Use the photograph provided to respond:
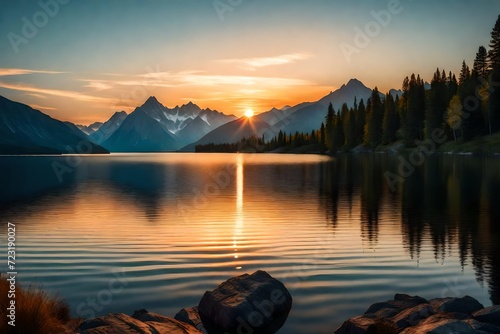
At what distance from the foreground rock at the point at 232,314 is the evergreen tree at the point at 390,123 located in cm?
18181

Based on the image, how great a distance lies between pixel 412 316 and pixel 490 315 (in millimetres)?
2023

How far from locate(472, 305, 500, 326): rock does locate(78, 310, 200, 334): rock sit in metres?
7.85

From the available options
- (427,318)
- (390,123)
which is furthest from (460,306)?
(390,123)

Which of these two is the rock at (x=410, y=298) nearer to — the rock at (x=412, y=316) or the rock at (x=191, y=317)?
the rock at (x=412, y=316)

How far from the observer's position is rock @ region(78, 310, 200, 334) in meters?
10.6

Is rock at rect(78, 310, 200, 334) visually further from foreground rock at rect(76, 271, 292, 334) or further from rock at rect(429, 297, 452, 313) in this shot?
rock at rect(429, 297, 452, 313)

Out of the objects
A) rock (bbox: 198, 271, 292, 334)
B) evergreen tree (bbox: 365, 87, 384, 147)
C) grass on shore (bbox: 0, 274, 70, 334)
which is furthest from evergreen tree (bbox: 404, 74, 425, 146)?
grass on shore (bbox: 0, 274, 70, 334)

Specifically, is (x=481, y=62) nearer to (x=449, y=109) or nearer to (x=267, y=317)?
(x=449, y=109)

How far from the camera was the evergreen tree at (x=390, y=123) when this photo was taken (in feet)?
608

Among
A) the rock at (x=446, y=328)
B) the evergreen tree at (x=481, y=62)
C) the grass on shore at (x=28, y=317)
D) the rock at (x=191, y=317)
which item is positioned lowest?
the rock at (x=191, y=317)

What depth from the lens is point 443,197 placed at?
45.0 m

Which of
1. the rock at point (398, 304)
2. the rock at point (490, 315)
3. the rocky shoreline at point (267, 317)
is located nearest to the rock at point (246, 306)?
the rocky shoreline at point (267, 317)

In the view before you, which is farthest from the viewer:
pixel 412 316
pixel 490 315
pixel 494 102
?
pixel 494 102

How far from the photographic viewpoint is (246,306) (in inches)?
520
